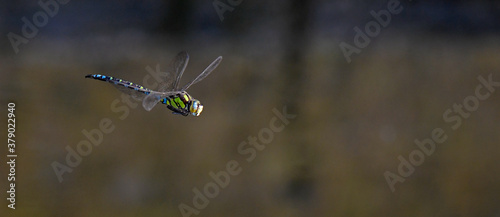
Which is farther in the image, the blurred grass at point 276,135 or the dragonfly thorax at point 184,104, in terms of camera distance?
the blurred grass at point 276,135

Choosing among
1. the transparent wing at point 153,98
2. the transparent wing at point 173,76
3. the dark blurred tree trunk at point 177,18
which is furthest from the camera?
the dark blurred tree trunk at point 177,18

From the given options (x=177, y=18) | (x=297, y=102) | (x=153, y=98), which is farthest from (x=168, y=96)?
(x=297, y=102)

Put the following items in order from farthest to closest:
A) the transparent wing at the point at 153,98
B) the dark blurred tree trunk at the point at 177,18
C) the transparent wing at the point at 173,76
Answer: the dark blurred tree trunk at the point at 177,18 < the transparent wing at the point at 173,76 < the transparent wing at the point at 153,98

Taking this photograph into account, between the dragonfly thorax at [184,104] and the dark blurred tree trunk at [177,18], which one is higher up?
the dark blurred tree trunk at [177,18]

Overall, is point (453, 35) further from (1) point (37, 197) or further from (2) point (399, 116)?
(1) point (37, 197)

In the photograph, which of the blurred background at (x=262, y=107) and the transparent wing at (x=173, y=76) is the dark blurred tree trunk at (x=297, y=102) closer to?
the blurred background at (x=262, y=107)

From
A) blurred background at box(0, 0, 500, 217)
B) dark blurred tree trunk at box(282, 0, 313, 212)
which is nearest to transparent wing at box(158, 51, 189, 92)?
blurred background at box(0, 0, 500, 217)

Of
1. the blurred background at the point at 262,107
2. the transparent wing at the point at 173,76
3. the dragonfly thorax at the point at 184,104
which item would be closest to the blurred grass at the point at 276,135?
the blurred background at the point at 262,107

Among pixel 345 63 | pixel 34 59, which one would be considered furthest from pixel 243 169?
pixel 34 59
